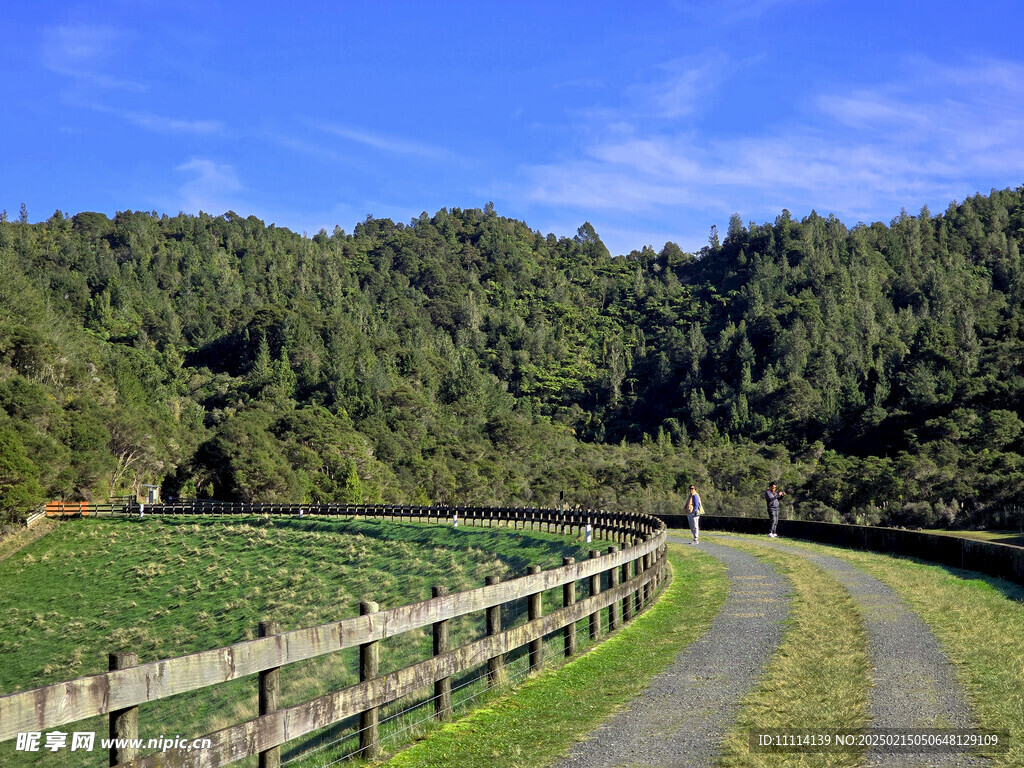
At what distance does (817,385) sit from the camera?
142 meters

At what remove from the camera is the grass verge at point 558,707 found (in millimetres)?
7309

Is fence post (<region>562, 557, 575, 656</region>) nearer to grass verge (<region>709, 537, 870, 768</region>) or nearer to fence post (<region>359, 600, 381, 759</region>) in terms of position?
grass verge (<region>709, 537, 870, 768</region>)

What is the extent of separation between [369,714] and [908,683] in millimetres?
4790

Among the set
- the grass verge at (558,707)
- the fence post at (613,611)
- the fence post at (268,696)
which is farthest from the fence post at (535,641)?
the fence post at (268,696)

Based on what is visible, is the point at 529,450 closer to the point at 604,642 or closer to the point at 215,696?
the point at 215,696

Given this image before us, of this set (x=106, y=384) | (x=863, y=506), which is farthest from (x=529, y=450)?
(x=863, y=506)

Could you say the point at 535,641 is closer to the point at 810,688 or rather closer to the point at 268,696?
the point at 810,688

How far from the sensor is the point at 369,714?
740cm

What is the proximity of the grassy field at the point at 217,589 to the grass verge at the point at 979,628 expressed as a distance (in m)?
8.12

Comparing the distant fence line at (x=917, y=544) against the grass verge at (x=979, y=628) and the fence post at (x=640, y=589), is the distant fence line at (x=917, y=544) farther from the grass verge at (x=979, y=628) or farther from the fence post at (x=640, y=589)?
the fence post at (x=640, y=589)

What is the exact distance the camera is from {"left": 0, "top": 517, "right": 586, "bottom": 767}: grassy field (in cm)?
1902

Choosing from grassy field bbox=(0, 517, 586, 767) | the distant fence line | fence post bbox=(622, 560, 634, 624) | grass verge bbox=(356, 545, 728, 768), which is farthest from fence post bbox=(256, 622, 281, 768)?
the distant fence line

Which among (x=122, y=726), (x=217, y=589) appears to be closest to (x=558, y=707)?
(x=122, y=726)

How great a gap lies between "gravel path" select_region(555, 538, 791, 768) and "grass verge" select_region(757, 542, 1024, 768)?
185 cm
